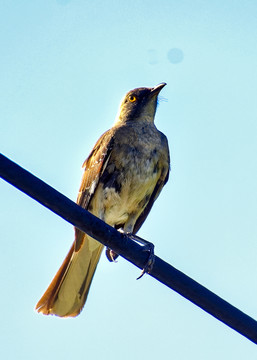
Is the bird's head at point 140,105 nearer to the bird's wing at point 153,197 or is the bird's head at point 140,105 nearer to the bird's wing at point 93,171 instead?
the bird's wing at point 93,171

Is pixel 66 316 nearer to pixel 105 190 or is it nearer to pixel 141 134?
pixel 105 190

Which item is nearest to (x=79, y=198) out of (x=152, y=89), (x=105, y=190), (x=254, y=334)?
(x=105, y=190)

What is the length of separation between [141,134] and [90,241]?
1273 millimetres

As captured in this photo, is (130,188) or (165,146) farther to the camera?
(165,146)

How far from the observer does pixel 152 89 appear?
7.30m

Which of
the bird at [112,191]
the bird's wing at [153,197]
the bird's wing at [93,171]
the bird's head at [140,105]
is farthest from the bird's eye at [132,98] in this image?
the bird's wing at [153,197]

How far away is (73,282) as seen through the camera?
573 cm

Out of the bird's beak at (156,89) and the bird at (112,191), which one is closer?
the bird at (112,191)

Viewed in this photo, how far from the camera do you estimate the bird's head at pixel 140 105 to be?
7137mm

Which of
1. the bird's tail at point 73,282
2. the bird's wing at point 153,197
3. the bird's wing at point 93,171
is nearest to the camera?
the bird's tail at point 73,282

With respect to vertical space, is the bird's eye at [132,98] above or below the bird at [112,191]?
above

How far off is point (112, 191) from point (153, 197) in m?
0.64

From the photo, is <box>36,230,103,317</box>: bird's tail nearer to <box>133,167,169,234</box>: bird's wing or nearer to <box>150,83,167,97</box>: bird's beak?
<box>133,167,169,234</box>: bird's wing

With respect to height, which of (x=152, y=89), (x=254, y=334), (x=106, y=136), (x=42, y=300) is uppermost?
(x=152, y=89)
